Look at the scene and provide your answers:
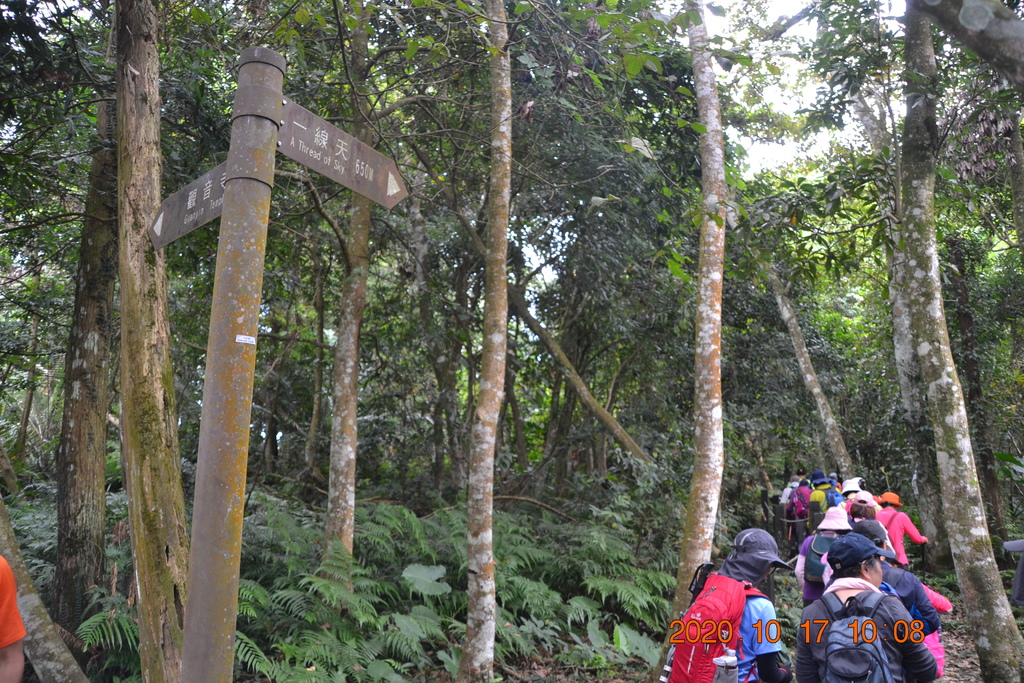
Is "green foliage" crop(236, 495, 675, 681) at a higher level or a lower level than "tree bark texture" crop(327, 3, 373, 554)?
lower

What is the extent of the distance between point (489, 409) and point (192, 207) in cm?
319

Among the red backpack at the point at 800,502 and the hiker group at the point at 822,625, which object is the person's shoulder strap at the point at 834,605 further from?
the red backpack at the point at 800,502

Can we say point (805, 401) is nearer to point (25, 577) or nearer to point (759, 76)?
point (759, 76)

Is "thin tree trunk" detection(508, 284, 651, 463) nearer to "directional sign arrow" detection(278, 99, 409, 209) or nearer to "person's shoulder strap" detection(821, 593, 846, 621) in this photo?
"person's shoulder strap" detection(821, 593, 846, 621)

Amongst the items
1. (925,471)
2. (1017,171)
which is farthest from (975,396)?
(1017,171)

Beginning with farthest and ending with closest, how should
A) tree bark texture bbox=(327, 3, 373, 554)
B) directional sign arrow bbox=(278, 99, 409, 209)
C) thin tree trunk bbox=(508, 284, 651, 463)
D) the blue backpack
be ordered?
thin tree trunk bbox=(508, 284, 651, 463)
tree bark texture bbox=(327, 3, 373, 554)
the blue backpack
directional sign arrow bbox=(278, 99, 409, 209)

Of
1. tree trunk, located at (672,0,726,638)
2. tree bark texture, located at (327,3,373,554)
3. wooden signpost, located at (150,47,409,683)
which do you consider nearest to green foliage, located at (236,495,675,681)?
tree bark texture, located at (327,3,373,554)

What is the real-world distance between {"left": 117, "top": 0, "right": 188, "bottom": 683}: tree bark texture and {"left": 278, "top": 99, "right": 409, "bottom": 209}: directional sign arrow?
163 cm

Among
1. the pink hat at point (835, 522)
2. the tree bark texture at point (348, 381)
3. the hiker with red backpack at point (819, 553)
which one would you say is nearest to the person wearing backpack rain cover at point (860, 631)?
the hiker with red backpack at point (819, 553)

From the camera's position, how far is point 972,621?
17.9 ft

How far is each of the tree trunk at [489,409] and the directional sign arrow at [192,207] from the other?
2953 millimetres

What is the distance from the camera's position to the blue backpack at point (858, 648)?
106 inches

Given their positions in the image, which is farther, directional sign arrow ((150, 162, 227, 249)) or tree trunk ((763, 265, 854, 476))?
tree trunk ((763, 265, 854, 476))

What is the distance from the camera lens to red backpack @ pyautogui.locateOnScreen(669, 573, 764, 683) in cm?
334
